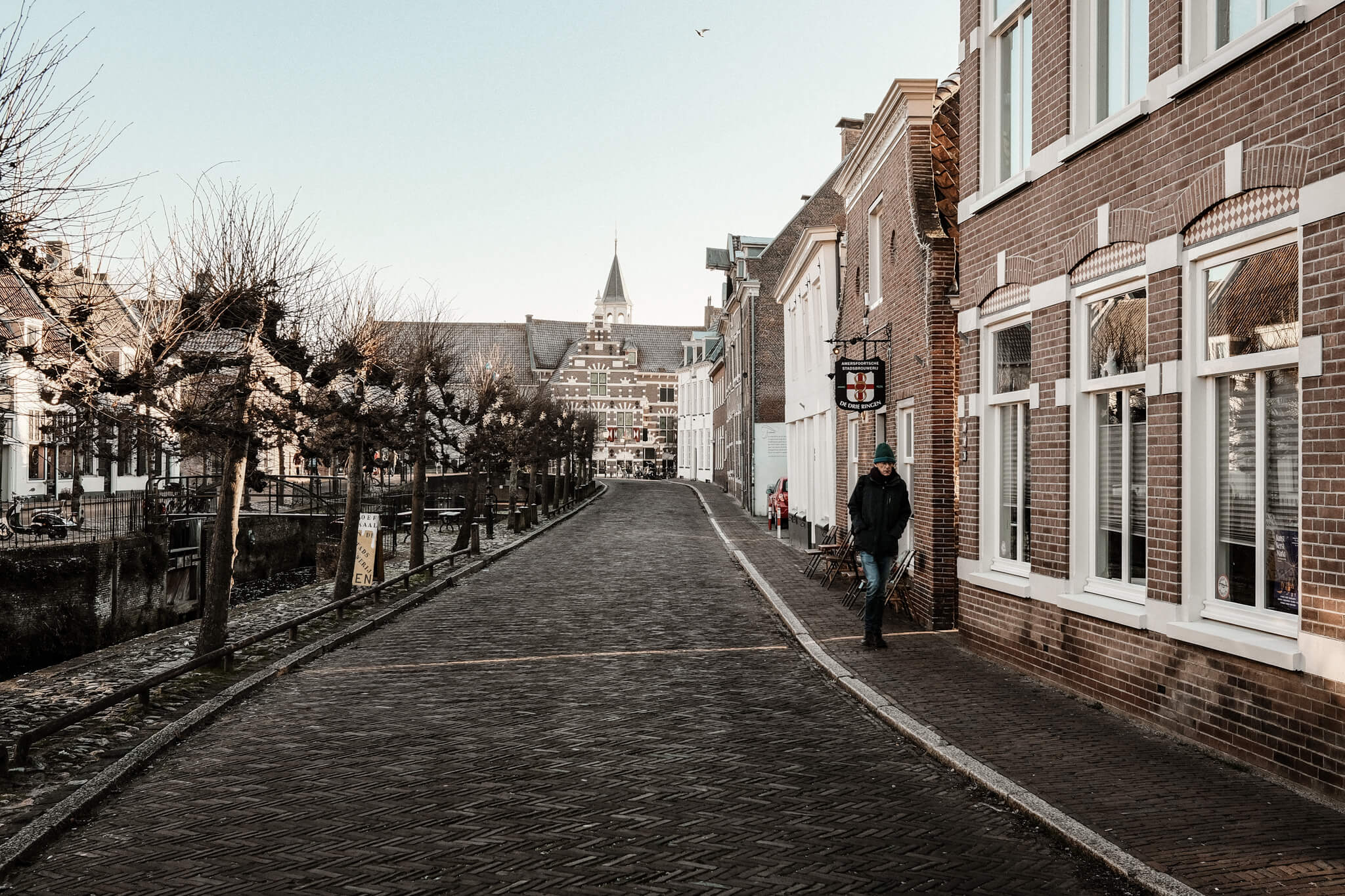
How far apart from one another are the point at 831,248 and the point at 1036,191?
46.1ft

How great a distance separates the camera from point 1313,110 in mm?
6039

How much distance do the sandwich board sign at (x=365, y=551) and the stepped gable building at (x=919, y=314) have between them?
7.57m

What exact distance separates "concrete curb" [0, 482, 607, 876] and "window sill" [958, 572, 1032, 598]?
21.3 ft

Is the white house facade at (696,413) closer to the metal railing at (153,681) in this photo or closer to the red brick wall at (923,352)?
the red brick wall at (923,352)

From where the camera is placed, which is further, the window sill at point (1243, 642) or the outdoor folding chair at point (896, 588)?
the outdoor folding chair at point (896, 588)

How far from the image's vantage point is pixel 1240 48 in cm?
666

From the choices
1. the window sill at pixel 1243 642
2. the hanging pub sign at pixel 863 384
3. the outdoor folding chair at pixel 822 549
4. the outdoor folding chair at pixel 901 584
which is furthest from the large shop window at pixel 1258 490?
the outdoor folding chair at pixel 822 549

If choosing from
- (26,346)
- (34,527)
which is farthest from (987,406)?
(34,527)

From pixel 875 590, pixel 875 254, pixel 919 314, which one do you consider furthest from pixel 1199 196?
pixel 875 254

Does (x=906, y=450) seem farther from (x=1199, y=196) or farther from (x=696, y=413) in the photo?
(x=696, y=413)

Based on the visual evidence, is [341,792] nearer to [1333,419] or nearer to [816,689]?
[816,689]

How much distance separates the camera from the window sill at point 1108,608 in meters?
7.81

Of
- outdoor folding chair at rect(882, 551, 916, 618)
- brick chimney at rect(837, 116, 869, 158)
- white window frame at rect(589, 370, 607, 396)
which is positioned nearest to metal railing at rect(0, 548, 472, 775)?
outdoor folding chair at rect(882, 551, 916, 618)

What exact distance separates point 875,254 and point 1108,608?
392 inches
